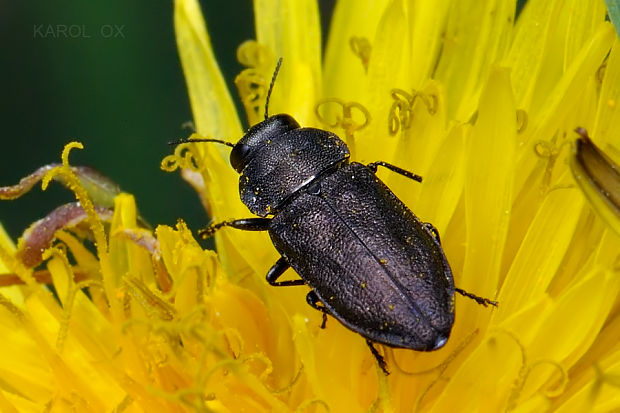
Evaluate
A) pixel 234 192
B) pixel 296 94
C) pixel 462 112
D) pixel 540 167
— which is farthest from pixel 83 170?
pixel 540 167

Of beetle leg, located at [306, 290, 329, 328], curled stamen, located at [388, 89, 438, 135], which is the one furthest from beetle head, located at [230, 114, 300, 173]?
beetle leg, located at [306, 290, 329, 328]

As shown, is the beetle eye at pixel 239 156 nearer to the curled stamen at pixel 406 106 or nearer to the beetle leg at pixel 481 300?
the curled stamen at pixel 406 106

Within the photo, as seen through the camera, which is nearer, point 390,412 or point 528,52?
point 390,412

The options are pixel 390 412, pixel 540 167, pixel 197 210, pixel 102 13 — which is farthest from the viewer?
pixel 197 210

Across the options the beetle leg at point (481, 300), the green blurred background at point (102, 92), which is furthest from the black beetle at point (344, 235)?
the green blurred background at point (102, 92)

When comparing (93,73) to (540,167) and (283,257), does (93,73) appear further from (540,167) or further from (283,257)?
(540,167)

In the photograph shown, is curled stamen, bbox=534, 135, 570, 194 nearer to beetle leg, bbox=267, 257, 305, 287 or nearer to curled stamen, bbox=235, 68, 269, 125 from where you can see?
beetle leg, bbox=267, 257, 305, 287

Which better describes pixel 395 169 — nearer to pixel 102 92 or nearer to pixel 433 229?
pixel 433 229

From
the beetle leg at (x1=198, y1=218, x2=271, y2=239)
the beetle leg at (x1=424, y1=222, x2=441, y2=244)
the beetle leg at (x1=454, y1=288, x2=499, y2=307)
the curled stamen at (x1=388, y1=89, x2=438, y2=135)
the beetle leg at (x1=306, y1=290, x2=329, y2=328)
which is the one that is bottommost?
the beetle leg at (x1=306, y1=290, x2=329, y2=328)
